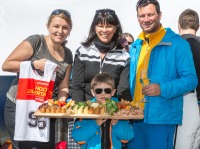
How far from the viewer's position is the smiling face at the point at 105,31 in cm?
342

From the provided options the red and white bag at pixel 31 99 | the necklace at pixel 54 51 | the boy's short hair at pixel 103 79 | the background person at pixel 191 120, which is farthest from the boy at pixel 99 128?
the background person at pixel 191 120

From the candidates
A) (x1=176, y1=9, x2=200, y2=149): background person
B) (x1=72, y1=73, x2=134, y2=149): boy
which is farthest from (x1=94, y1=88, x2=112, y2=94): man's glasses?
(x1=176, y1=9, x2=200, y2=149): background person

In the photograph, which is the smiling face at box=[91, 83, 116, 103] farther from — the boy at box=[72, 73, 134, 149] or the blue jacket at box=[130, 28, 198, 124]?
the blue jacket at box=[130, 28, 198, 124]

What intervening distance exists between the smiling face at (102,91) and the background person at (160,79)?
0.91 feet

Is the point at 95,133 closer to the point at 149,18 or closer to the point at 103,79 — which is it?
the point at 103,79

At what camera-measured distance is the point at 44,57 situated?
3.44 meters

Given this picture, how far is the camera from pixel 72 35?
4.97 meters

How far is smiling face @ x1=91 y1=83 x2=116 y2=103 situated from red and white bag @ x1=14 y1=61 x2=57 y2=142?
427 mm

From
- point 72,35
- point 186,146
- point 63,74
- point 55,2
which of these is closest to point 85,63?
point 63,74

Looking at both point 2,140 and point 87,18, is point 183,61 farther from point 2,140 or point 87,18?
point 2,140

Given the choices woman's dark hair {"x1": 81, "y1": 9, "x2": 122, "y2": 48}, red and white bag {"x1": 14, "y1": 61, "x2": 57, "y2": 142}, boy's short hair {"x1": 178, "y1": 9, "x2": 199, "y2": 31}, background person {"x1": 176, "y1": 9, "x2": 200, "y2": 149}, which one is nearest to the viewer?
red and white bag {"x1": 14, "y1": 61, "x2": 57, "y2": 142}

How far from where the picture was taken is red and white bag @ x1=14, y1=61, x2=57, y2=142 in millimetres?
3312

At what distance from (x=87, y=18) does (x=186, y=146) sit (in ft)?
7.13

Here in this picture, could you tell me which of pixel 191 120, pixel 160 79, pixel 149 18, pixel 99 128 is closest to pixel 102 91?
pixel 99 128
